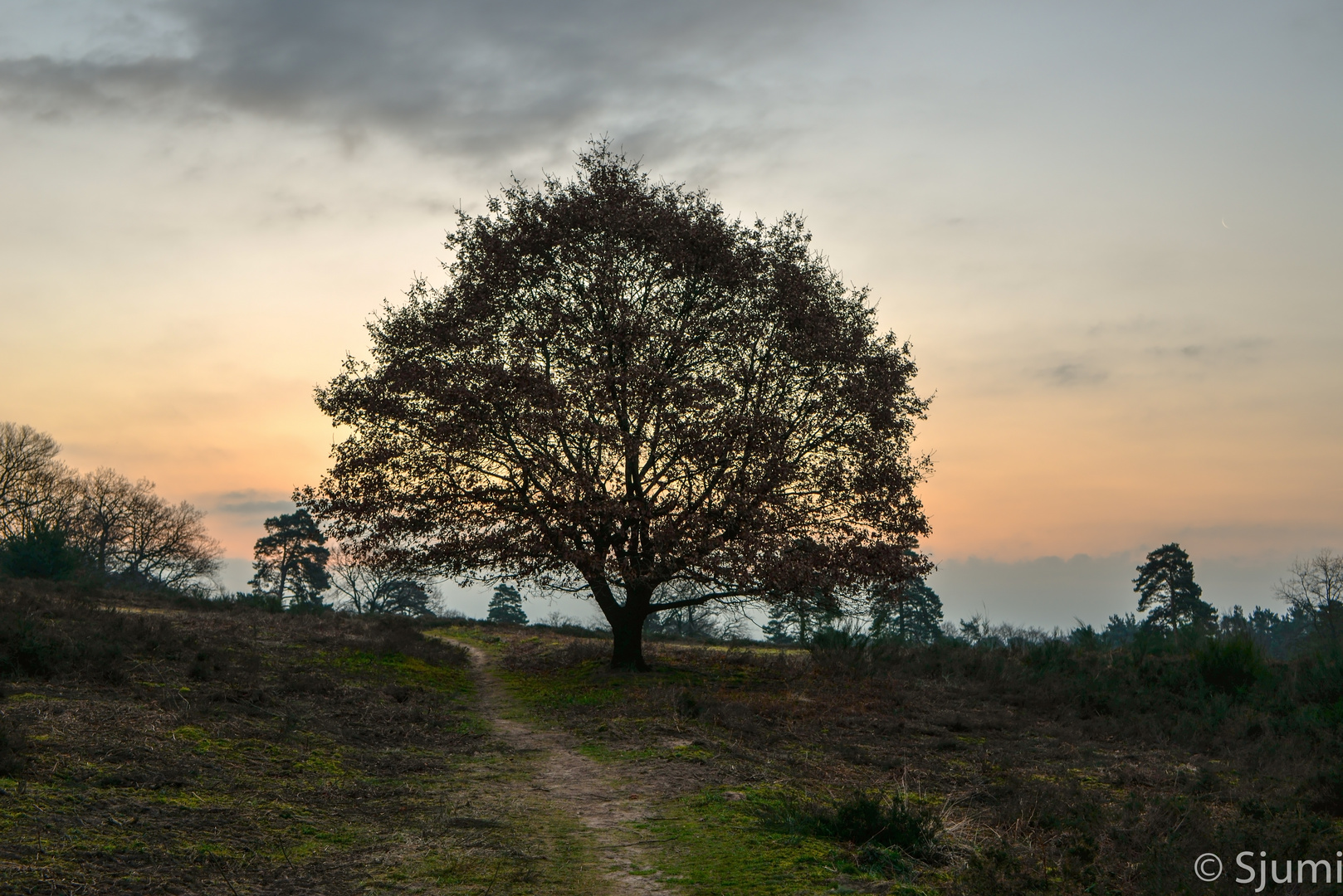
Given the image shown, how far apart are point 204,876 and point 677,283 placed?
16576 millimetres

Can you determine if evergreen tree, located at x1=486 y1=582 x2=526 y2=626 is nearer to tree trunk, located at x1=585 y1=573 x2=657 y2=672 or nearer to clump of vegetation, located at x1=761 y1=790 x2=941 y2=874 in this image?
tree trunk, located at x1=585 y1=573 x2=657 y2=672

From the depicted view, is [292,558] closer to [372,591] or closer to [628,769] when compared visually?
[372,591]

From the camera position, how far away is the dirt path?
6902mm

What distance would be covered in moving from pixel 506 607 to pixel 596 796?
76620 millimetres

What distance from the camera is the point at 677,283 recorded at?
2064cm

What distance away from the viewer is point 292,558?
6856 centimetres

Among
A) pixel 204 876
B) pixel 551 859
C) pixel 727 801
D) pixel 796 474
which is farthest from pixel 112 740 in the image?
pixel 796 474

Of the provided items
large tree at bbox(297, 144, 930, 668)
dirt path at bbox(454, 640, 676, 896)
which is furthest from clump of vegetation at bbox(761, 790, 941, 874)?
large tree at bbox(297, 144, 930, 668)

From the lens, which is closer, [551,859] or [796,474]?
[551,859]

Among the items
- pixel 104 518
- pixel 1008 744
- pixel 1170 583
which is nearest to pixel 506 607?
pixel 104 518

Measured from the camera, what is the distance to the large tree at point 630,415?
61.0ft

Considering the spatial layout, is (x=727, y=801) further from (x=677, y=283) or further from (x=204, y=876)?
(x=677, y=283)

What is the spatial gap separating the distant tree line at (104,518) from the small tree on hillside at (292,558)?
5540 millimetres

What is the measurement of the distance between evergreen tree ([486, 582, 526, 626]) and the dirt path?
68.4m
